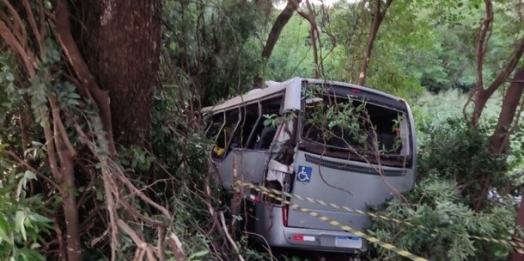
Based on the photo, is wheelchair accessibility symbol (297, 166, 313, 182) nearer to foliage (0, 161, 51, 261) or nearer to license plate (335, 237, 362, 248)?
license plate (335, 237, 362, 248)

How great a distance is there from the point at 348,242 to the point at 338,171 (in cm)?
77

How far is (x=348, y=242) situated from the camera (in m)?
5.64

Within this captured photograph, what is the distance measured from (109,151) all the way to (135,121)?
1.31ft

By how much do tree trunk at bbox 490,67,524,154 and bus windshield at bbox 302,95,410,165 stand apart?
149 cm

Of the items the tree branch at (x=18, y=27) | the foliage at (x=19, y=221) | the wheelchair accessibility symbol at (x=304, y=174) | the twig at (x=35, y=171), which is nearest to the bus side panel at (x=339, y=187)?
the wheelchair accessibility symbol at (x=304, y=174)

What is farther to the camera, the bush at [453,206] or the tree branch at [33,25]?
the bush at [453,206]

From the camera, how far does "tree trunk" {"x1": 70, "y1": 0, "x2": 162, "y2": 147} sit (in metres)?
3.29

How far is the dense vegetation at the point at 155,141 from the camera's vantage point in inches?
122

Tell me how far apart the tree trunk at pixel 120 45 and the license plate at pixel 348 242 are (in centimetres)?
288

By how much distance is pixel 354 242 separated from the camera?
18.6 ft

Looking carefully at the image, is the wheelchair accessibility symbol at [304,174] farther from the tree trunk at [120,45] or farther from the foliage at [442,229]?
the tree trunk at [120,45]

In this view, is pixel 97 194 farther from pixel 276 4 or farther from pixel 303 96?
pixel 276 4

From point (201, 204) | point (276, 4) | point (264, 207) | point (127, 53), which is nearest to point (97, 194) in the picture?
point (127, 53)

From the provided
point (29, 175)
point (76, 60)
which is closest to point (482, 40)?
point (76, 60)
